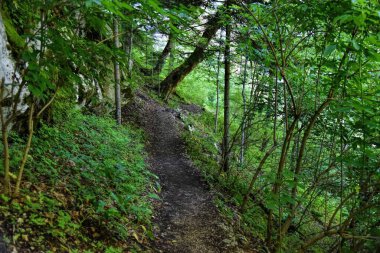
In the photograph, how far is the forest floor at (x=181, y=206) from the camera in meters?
5.86

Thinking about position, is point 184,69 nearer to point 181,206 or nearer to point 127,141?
point 127,141

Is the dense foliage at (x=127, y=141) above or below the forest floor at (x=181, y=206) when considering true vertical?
above

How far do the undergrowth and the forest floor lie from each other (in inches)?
17.7

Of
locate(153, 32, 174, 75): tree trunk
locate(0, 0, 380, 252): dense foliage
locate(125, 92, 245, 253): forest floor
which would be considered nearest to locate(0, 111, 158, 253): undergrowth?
locate(0, 0, 380, 252): dense foliage

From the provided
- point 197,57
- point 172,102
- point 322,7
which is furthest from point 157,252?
point 172,102

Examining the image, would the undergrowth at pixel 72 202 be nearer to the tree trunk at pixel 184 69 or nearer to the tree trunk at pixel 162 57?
the tree trunk at pixel 184 69

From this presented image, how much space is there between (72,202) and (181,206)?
3.39 metres

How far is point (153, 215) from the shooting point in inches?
248

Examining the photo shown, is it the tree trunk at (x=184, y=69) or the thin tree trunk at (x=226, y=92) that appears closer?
the thin tree trunk at (x=226, y=92)

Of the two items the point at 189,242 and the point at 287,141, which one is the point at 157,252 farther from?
the point at 287,141

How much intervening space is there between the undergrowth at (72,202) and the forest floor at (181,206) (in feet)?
1.47

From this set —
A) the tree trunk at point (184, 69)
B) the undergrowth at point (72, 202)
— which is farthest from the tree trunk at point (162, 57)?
the undergrowth at point (72, 202)

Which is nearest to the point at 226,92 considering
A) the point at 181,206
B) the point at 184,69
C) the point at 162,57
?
the point at 181,206

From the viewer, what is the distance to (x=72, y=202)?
440cm
